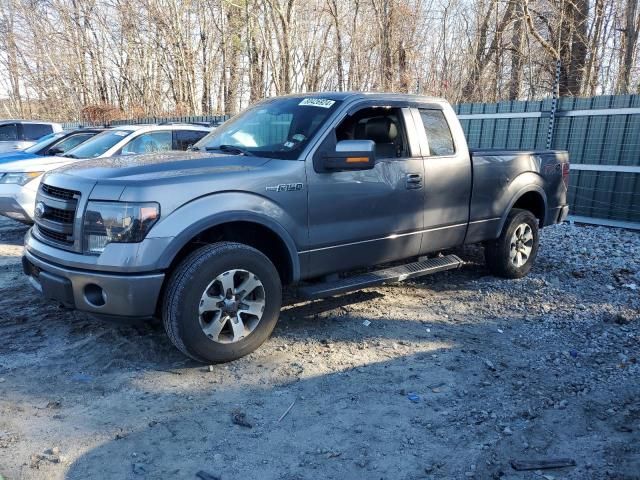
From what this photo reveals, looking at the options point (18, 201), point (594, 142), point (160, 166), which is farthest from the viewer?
point (594, 142)

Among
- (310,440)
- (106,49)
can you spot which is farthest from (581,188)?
(106,49)

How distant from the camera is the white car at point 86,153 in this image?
734cm

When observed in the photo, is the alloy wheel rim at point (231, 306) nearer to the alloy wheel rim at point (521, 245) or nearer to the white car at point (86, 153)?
the alloy wheel rim at point (521, 245)

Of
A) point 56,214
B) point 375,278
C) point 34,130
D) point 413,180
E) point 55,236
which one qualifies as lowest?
point 375,278

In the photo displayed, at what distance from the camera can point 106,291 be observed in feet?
11.1

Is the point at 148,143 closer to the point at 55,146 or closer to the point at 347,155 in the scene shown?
the point at 55,146

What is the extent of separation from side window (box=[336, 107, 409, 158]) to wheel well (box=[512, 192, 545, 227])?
208cm

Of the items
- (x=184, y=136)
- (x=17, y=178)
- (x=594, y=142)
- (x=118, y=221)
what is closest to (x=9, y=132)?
(x=17, y=178)

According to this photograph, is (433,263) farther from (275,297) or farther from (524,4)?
(524,4)

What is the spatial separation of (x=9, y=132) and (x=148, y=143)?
895 cm

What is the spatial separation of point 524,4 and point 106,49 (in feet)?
73.0

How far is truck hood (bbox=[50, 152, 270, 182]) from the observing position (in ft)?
11.7

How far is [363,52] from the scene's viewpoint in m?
20.8

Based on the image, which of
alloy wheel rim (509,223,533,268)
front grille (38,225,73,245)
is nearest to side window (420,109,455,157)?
alloy wheel rim (509,223,533,268)
